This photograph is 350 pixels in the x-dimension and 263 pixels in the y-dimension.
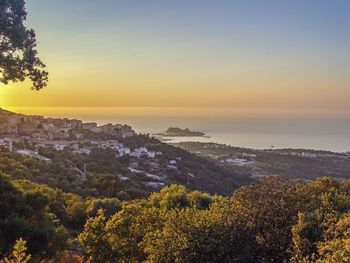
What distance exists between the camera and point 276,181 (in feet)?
32.3

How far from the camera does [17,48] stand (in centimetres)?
865

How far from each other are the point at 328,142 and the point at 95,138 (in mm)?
44324

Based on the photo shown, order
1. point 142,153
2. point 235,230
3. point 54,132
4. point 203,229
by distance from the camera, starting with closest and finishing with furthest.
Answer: point 203,229
point 235,230
point 142,153
point 54,132

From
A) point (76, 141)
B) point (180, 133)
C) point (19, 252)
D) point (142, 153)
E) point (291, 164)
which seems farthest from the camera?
point (180, 133)

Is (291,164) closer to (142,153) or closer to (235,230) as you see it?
(142,153)

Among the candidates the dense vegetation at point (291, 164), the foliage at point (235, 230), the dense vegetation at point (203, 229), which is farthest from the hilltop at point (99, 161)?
the foliage at point (235, 230)

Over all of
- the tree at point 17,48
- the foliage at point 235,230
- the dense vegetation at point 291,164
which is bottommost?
the dense vegetation at point 291,164

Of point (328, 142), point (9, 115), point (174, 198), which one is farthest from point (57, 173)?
point (328, 142)

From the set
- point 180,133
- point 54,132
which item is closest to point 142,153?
point 54,132

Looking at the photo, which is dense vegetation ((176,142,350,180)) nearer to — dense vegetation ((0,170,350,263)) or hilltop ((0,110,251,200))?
hilltop ((0,110,251,200))

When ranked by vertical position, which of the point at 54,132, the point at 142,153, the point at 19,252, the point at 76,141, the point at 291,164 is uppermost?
the point at 19,252

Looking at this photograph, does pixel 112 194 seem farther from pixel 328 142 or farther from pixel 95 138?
pixel 328 142

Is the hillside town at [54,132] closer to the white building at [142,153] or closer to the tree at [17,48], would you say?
the white building at [142,153]

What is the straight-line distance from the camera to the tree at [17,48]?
8.25m
